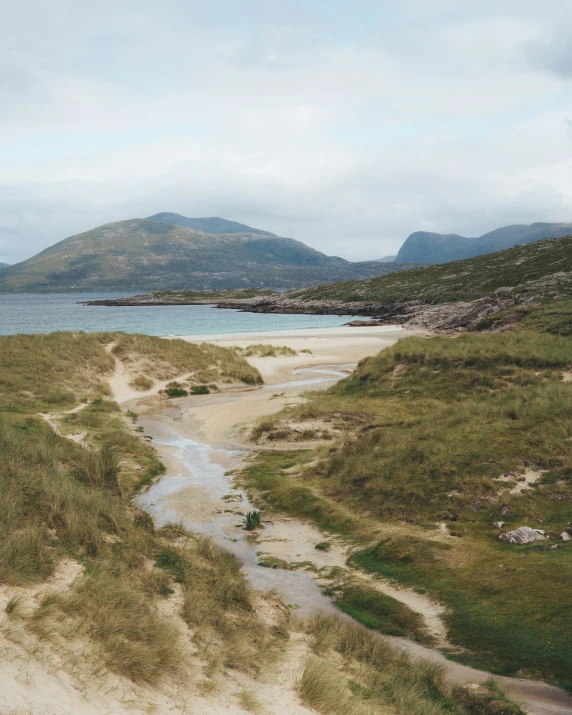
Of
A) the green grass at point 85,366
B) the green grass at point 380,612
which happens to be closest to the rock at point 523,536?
the green grass at point 380,612

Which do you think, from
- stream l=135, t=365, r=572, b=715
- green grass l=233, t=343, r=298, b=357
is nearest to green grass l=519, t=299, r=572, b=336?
green grass l=233, t=343, r=298, b=357

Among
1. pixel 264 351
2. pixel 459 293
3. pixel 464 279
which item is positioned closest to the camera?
pixel 264 351

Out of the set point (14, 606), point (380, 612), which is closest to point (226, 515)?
point (380, 612)

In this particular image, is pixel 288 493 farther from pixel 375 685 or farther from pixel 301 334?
pixel 301 334

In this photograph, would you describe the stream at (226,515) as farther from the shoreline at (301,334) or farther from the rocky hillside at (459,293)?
the shoreline at (301,334)

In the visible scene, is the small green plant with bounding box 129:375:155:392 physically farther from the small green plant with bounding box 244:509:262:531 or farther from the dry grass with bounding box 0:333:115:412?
the small green plant with bounding box 244:509:262:531

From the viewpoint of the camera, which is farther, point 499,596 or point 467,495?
point 467,495

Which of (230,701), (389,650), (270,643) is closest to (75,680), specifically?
(230,701)
